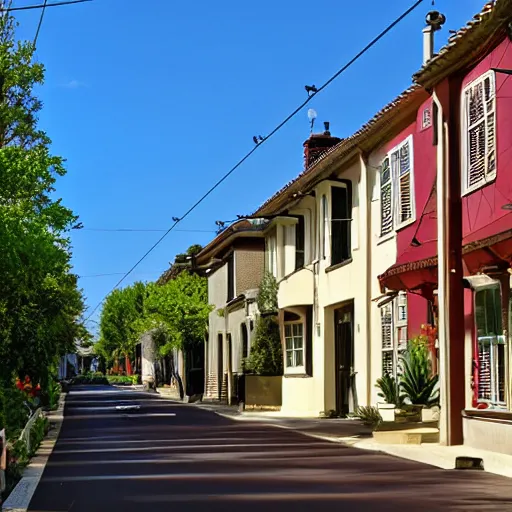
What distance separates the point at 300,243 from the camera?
108 feet

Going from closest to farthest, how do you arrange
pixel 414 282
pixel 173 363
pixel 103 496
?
1. pixel 103 496
2. pixel 414 282
3. pixel 173 363

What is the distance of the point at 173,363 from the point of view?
63.6 meters

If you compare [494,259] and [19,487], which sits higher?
[494,259]

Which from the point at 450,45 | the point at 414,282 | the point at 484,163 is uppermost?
the point at 450,45

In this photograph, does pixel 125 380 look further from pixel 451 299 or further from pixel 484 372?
pixel 484 372

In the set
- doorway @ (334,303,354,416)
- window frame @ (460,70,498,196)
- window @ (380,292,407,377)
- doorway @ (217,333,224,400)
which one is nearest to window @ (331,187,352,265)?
doorway @ (334,303,354,416)

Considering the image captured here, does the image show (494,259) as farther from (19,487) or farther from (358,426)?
(358,426)

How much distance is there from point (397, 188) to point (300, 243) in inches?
416

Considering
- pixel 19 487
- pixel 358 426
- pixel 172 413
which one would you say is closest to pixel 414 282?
pixel 358 426

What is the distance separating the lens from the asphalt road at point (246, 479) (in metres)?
10.8

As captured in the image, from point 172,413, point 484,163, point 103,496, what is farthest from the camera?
point 172,413

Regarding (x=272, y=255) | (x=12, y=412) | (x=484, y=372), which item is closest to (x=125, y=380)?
(x=272, y=255)

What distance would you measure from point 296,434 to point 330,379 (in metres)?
7.50

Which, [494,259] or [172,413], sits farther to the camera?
[172,413]
